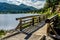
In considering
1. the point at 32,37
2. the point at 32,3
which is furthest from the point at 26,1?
the point at 32,37

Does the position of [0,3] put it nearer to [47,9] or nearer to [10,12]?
[10,12]

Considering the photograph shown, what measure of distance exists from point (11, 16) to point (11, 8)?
1.05m

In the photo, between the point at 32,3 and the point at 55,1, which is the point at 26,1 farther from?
the point at 55,1

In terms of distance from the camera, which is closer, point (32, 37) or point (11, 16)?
point (32, 37)

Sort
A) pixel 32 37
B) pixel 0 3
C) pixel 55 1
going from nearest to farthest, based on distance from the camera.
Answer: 1. pixel 32 37
2. pixel 0 3
3. pixel 55 1

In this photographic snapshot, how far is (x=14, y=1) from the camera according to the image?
2405cm

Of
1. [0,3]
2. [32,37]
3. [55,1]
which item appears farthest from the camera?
[55,1]

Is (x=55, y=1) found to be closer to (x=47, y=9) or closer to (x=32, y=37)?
(x=47, y=9)

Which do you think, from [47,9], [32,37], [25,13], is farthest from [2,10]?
[32,37]

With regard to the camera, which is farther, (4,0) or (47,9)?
(47,9)

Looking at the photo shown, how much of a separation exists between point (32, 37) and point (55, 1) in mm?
17424

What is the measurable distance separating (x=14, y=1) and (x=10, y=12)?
1310 millimetres

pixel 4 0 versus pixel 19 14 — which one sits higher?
pixel 4 0

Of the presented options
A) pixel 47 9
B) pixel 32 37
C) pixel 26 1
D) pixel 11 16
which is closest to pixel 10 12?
pixel 11 16
